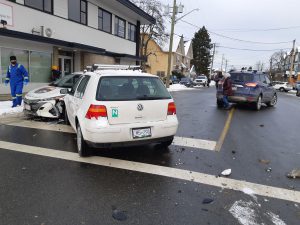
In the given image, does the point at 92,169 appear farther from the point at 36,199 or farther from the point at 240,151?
the point at 240,151

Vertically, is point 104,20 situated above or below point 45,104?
above

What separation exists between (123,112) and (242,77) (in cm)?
974

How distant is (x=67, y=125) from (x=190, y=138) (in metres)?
3.59

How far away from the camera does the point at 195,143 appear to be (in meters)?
6.61

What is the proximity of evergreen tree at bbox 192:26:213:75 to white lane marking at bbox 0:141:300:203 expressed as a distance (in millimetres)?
77509

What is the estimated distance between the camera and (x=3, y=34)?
1198 cm

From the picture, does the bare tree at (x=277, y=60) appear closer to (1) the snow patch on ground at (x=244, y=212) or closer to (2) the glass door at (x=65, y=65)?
(2) the glass door at (x=65, y=65)

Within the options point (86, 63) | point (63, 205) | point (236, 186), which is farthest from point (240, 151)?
point (86, 63)

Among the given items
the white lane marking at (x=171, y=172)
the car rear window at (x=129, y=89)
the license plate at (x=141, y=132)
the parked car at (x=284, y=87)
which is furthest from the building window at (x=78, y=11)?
the parked car at (x=284, y=87)

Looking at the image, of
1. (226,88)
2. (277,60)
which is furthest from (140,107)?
(277,60)

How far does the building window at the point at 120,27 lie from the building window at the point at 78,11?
4.93 m

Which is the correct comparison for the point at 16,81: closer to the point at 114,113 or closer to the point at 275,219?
the point at 114,113

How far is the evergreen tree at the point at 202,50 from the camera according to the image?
261 ft

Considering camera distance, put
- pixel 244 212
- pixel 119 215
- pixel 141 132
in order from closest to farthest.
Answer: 1. pixel 119 215
2. pixel 244 212
3. pixel 141 132
